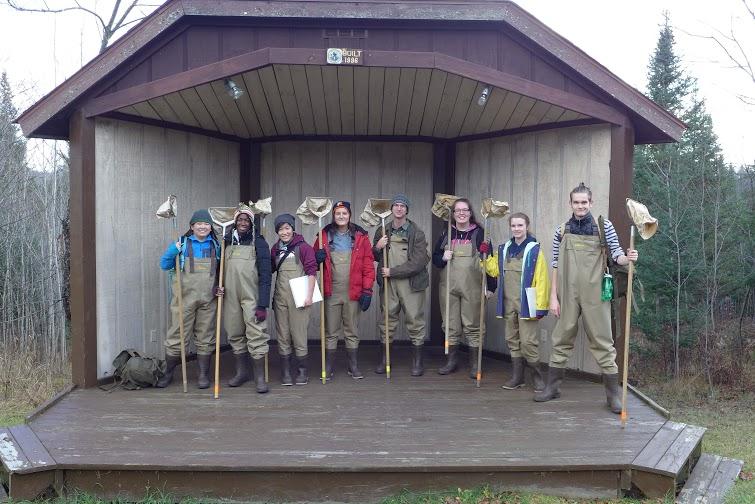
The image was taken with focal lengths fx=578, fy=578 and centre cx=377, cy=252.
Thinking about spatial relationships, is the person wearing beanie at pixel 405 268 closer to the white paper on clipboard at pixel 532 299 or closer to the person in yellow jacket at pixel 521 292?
the person in yellow jacket at pixel 521 292

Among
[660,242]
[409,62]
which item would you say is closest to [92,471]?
[409,62]

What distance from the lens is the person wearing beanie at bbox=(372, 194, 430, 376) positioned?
5828 mm

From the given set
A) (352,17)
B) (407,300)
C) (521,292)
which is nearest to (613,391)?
(521,292)

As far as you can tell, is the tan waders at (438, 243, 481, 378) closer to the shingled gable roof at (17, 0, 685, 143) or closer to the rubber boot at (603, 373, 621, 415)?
the rubber boot at (603, 373, 621, 415)

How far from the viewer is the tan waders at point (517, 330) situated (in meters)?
5.36

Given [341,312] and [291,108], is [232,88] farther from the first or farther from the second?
[341,312]

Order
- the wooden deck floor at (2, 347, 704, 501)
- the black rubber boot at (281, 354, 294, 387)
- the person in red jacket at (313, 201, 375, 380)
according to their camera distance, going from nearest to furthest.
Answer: the wooden deck floor at (2, 347, 704, 501), the black rubber boot at (281, 354, 294, 387), the person in red jacket at (313, 201, 375, 380)

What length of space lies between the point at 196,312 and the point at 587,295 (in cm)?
353

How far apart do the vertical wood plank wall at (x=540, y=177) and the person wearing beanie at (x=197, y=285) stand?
10.4 feet

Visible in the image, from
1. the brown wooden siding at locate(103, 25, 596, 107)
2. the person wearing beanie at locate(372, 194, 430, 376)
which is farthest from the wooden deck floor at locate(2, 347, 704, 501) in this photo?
the brown wooden siding at locate(103, 25, 596, 107)

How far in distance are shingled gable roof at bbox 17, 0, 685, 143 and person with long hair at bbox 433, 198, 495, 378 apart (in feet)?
5.39

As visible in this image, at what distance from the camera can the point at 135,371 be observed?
5.36 metres

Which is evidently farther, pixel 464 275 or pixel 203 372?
pixel 464 275

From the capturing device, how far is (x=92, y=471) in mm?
3719
